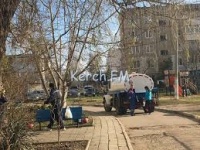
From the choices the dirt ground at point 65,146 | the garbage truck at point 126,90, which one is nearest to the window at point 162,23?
the dirt ground at point 65,146

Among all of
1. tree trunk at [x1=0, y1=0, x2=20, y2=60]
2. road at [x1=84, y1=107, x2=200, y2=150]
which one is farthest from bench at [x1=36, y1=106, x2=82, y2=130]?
tree trunk at [x1=0, y1=0, x2=20, y2=60]

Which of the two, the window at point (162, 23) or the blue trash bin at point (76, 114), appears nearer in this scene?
the window at point (162, 23)

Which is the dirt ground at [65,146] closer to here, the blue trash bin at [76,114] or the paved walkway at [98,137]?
the paved walkway at [98,137]

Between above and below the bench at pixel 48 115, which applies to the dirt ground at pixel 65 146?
below

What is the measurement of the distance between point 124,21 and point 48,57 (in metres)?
4.31

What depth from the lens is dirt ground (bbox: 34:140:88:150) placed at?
13547mm

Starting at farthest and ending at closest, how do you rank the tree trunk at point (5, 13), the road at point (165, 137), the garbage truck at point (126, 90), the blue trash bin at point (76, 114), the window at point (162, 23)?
the garbage truck at point (126, 90) → the blue trash bin at point (76, 114) → the road at point (165, 137) → the window at point (162, 23) → the tree trunk at point (5, 13)

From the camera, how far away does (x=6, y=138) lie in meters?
11.4

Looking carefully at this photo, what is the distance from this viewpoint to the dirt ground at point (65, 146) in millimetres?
13547

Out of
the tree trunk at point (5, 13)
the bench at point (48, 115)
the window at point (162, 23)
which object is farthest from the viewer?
the bench at point (48, 115)

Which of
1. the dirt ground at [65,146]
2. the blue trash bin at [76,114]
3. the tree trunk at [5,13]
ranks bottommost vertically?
the dirt ground at [65,146]

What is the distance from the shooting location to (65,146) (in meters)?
13.8

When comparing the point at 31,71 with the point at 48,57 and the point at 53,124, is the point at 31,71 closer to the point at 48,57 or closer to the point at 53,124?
the point at 48,57

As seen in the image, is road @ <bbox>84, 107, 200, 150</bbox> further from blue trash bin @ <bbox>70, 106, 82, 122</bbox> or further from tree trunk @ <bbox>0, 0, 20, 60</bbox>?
tree trunk @ <bbox>0, 0, 20, 60</bbox>
